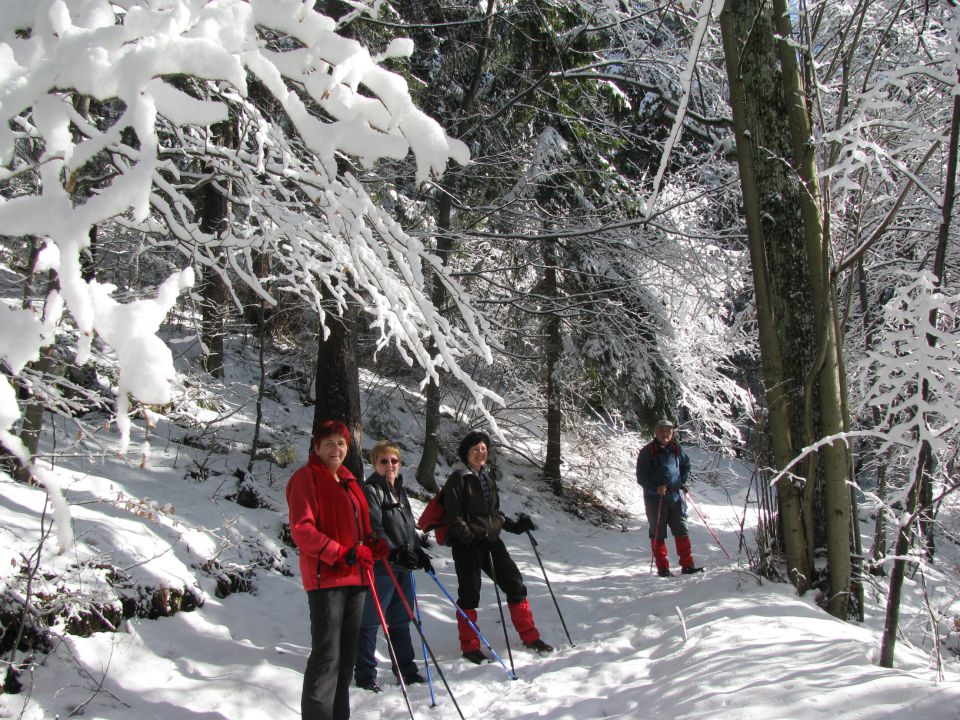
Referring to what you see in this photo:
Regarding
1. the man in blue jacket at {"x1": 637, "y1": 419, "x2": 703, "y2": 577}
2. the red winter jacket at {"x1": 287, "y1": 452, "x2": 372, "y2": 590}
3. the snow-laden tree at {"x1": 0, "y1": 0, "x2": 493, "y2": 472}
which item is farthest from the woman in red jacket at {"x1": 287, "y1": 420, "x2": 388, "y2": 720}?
the man in blue jacket at {"x1": 637, "y1": 419, "x2": 703, "y2": 577}

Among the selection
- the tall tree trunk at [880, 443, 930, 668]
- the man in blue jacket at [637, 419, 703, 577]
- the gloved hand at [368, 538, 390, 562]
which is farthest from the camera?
the man in blue jacket at [637, 419, 703, 577]

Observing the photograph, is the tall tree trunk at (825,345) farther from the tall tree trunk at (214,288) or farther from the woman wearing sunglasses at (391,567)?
the tall tree trunk at (214,288)

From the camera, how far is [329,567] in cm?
356

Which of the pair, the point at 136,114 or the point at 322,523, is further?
the point at 322,523

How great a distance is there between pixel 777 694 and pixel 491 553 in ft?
7.96

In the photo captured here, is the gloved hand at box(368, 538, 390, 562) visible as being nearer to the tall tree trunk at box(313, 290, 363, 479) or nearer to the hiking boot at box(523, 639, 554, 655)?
the hiking boot at box(523, 639, 554, 655)

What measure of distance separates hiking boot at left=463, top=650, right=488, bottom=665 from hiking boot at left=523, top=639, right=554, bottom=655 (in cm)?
38

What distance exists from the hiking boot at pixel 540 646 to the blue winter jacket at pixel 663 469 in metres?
2.82

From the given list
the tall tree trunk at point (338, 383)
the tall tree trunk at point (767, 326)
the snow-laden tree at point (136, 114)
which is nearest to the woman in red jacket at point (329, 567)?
the snow-laden tree at point (136, 114)

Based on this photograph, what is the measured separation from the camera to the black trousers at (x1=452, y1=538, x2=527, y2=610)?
4.86 meters

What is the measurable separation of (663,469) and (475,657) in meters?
3.40

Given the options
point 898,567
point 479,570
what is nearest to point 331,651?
point 479,570

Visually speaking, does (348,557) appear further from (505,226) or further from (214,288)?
(214,288)

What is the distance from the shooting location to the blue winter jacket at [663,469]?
7.12m
